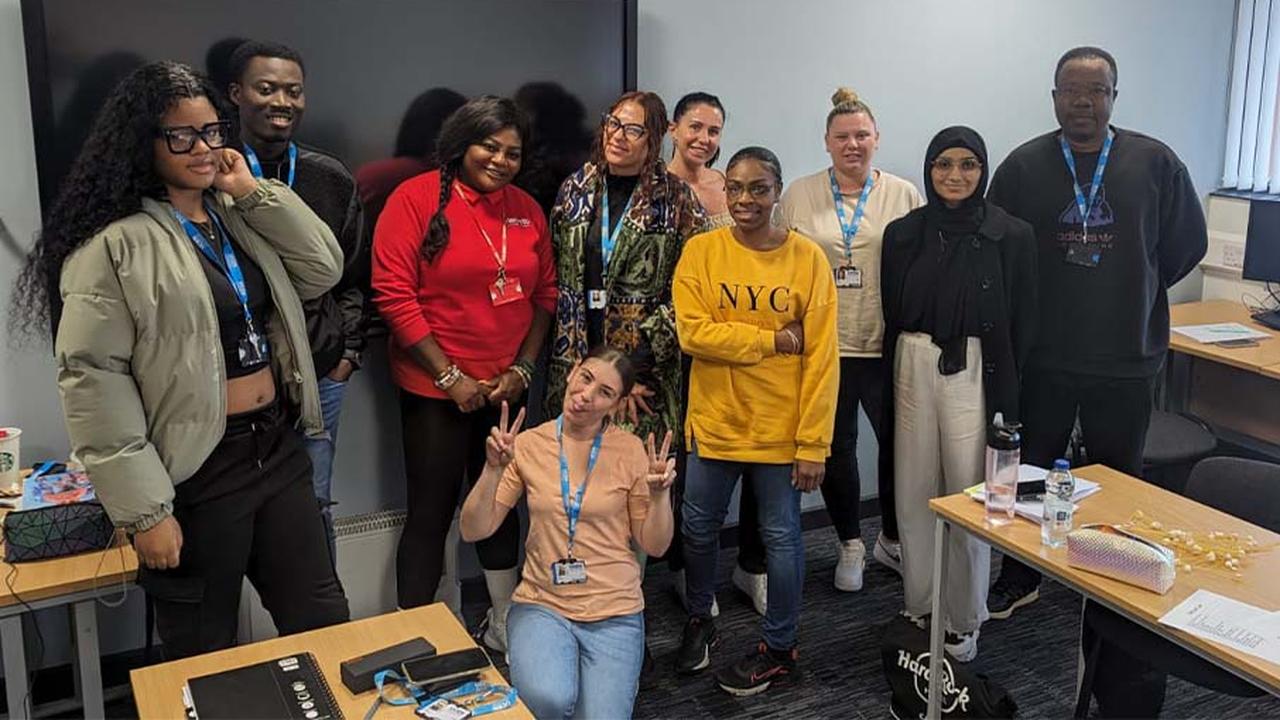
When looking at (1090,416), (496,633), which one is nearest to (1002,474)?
(1090,416)

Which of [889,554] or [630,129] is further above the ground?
[630,129]

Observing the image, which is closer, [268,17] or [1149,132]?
[268,17]

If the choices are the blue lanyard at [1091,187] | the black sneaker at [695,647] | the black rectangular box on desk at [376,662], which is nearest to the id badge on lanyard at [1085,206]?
the blue lanyard at [1091,187]

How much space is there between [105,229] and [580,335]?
1360 millimetres

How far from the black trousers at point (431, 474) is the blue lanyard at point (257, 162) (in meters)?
0.71

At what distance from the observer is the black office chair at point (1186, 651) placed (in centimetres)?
239

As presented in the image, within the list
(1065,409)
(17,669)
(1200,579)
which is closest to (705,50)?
(1065,409)

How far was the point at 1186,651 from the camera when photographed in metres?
2.41

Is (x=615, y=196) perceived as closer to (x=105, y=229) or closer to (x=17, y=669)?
(x=105, y=229)

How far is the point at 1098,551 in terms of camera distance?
2.33m

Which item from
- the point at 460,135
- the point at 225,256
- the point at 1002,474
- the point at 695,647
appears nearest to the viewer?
the point at 225,256

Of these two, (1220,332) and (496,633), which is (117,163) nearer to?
(496,633)

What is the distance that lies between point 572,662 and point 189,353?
1030 millimetres

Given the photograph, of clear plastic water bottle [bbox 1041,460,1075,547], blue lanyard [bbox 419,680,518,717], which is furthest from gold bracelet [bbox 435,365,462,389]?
clear plastic water bottle [bbox 1041,460,1075,547]
